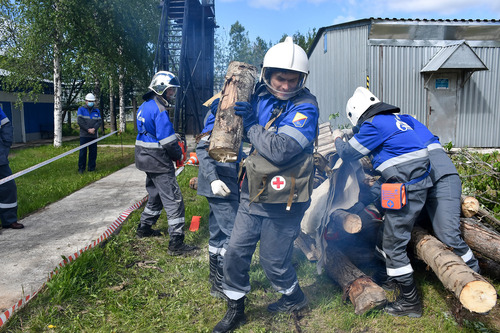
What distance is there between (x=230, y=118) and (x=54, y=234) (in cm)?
350

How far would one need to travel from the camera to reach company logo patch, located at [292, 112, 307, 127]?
2.64m

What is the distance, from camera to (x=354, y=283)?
128 inches

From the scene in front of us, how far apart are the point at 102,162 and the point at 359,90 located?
936cm

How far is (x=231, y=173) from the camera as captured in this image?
351 centimetres

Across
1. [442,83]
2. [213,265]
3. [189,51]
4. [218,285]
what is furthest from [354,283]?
[189,51]

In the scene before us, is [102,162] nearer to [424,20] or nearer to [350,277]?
[350,277]

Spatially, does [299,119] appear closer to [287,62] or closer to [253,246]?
[287,62]

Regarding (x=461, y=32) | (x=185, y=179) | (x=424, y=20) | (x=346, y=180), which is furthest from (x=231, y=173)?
(x=461, y=32)

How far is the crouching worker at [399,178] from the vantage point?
321 centimetres

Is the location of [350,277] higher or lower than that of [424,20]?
lower

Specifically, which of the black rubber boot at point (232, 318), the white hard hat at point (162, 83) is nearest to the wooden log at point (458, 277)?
the black rubber boot at point (232, 318)

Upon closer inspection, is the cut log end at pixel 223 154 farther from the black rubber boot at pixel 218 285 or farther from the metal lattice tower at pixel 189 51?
the metal lattice tower at pixel 189 51

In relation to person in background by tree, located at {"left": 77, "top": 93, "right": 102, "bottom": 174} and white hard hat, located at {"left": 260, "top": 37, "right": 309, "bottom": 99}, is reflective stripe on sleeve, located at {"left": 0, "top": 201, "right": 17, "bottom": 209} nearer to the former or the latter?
white hard hat, located at {"left": 260, "top": 37, "right": 309, "bottom": 99}

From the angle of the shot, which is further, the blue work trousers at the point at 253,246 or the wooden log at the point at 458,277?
the blue work trousers at the point at 253,246
